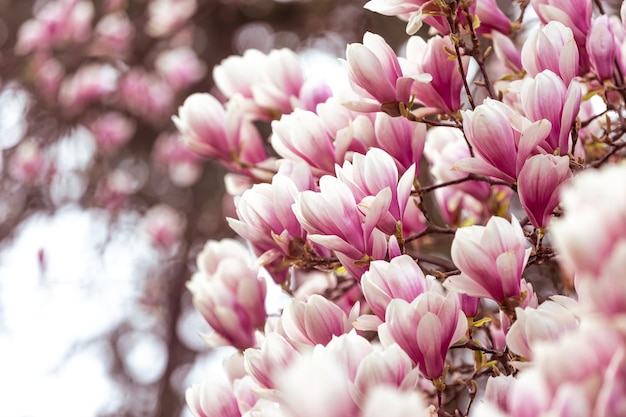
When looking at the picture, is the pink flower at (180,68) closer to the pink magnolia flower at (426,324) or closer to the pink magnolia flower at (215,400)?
the pink magnolia flower at (215,400)

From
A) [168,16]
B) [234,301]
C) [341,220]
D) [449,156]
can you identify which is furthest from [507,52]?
[168,16]

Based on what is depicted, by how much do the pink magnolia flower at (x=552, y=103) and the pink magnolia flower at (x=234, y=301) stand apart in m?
0.46

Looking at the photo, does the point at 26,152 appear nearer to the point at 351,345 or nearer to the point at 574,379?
the point at 351,345

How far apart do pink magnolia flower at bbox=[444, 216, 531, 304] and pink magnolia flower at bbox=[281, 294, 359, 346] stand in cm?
14

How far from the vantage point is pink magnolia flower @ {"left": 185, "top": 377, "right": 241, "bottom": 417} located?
32.6 inches

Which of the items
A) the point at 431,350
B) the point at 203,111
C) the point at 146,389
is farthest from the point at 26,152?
the point at 431,350

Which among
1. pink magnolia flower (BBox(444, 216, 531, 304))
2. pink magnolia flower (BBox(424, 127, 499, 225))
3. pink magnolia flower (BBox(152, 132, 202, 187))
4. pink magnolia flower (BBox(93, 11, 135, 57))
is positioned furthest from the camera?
pink magnolia flower (BBox(152, 132, 202, 187))

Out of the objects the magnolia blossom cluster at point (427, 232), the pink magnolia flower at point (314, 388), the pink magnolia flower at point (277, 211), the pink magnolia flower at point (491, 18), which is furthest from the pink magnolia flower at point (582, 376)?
the pink magnolia flower at point (491, 18)

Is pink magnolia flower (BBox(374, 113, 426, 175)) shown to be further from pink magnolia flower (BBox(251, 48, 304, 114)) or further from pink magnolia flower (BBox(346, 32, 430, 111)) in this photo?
pink magnolia flower (BBox(251, 48, 304, 114))

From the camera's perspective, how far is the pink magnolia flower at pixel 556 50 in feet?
2.67

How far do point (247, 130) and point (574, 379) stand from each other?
0.83 meters

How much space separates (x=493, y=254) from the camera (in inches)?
27.5

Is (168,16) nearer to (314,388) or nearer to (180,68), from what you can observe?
(180,68)

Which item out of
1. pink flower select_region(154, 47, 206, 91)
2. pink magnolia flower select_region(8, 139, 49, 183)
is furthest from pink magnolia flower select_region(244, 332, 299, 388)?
pink magnolia flower select_region(8, 139, 49, 183)
